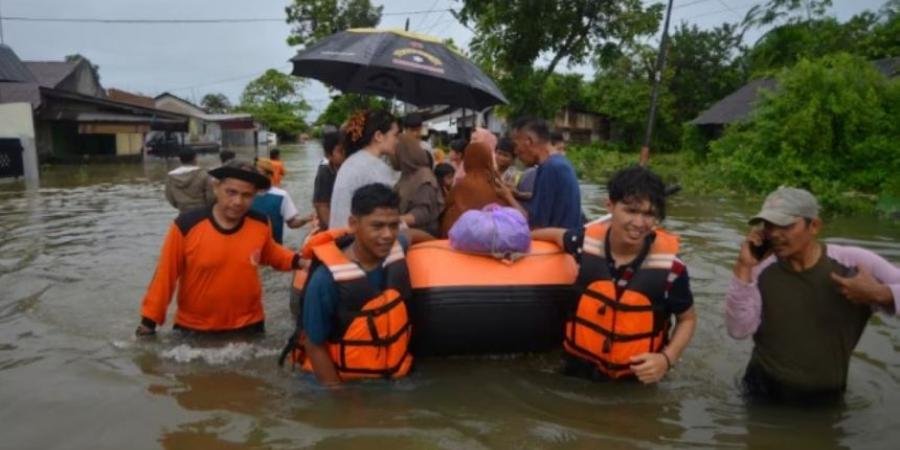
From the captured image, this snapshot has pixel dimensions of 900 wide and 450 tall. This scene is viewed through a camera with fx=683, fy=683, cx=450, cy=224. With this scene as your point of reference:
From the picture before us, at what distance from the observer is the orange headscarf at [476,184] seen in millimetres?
4945

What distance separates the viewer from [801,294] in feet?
10.4

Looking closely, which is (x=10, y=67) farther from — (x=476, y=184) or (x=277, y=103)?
(x=277, y=103)

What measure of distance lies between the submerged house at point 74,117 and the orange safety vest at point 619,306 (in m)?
22.9

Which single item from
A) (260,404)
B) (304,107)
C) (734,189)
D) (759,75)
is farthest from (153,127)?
(304,107)

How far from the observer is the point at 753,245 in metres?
3.15

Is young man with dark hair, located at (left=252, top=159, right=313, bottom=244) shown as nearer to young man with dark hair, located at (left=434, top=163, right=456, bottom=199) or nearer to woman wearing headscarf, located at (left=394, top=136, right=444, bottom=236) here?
young man with dark hair, located at (left=434, top=163, right=456, bottom=199)

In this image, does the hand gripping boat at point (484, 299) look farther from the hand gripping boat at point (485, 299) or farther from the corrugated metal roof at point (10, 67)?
the corrugated metal roof at point (10, 67)

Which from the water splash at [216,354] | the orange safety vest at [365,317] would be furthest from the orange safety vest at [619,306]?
the water splash at [216,354]

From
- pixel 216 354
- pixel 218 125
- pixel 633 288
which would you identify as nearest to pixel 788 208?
pixel 633 288

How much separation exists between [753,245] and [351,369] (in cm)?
203

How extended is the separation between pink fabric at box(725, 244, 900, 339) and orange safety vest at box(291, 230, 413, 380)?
1618mm

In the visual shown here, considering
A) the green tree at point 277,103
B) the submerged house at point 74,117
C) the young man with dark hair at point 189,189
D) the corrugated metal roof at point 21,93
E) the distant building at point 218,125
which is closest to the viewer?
the young man with dark hair at point 189,189

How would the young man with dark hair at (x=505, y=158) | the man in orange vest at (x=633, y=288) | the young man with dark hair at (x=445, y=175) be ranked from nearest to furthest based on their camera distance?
the man in orange vest at (x=633, y=288), the young man with dark hair at (x=445, y=175), the young man with dark hair at (x=505, y=158)

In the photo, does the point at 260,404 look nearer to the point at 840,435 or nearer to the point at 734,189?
the point at 840,435
